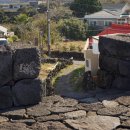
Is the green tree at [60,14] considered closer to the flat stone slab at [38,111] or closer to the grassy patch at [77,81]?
the grassy patch at [77,81]

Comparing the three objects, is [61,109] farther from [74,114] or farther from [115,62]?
[115,62]

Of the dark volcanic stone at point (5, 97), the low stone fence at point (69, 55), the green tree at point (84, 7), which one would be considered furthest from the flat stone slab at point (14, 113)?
the green tree at point (84, 7)

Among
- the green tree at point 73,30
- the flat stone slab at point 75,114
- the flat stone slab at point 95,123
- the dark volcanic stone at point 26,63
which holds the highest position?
the dark volcanic stone at point 26,63

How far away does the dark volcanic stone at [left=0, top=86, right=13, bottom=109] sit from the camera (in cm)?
424

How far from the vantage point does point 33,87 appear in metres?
4.29

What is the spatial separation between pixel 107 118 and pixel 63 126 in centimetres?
53

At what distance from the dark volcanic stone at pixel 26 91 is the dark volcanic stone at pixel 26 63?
73 mm

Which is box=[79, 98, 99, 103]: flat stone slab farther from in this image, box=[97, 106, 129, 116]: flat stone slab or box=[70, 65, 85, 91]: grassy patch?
box=[70, 65, 85, 91]: grassy patch

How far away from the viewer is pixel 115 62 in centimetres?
493

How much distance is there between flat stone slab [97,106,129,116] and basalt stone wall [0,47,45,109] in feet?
2.63

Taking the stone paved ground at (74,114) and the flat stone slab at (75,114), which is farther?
the flat stone slab at (75,114)

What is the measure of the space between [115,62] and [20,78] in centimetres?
141

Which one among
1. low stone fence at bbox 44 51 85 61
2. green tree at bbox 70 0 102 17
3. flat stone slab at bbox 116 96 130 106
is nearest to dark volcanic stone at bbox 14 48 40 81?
flat stone slab at bbox 116 96 130 106

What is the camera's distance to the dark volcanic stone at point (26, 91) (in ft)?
14.0
